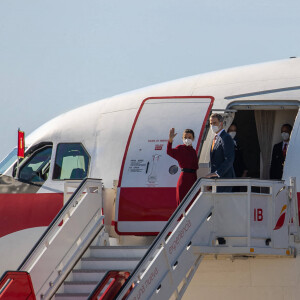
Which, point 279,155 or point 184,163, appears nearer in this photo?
point 184,163

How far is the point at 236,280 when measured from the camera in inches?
655

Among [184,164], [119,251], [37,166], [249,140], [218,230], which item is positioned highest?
[184,164]

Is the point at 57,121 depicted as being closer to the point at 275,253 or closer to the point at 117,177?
the point at 117,177

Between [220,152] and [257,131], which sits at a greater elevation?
[220,152]

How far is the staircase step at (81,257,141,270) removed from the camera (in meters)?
16.4

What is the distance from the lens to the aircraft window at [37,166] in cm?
1869

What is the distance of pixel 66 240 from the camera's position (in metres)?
16.8

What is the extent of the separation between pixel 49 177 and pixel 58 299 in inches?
124

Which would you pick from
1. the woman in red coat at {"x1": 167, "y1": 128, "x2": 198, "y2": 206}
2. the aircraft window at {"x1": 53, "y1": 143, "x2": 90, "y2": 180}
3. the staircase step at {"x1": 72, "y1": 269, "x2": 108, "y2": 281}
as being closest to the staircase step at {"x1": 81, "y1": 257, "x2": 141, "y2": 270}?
the staircase step at {"x1": 72, "y1": 269, "x2": 108, "y2": 281}

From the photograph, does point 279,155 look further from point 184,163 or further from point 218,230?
point 218,230

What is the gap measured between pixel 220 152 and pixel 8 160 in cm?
537

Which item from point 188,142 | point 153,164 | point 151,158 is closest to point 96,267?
point 153,164

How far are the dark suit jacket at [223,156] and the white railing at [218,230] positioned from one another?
866 mm

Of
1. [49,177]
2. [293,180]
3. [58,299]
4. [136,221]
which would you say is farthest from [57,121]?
[293,180]
